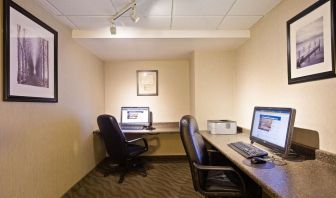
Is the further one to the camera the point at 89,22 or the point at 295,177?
the point at 89,22

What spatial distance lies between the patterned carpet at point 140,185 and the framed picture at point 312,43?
1.77m

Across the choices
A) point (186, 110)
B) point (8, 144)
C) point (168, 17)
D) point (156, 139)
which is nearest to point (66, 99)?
point (8, 144)

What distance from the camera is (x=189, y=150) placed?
172 centimetres

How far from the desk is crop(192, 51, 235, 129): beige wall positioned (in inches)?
70.8

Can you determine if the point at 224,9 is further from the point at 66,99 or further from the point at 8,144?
the point at 8,144

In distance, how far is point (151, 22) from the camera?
8.22 ft

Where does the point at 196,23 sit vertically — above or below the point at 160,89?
above

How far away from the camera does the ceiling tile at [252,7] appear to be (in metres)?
2.09

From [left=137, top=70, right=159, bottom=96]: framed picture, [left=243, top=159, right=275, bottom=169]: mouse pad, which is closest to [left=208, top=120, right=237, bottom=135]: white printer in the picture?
[left=243, top=159, right=275, bottom=169]: mouse pad

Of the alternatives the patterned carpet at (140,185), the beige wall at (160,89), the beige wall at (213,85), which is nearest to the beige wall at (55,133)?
the patterned carpet at (140,185)

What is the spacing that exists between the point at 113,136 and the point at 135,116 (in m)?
1.06

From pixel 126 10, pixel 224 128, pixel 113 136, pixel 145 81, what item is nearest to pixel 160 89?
pixel 145 81

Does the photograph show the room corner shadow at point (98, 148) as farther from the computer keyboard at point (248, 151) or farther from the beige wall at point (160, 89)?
the computer keyboard at point (248, 151)

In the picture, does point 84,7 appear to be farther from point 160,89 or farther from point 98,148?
point 98,148
